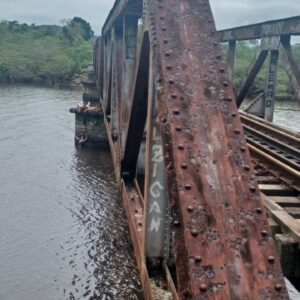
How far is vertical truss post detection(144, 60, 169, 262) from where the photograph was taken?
11.6ft

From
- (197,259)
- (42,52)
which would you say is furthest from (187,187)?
(42,52)

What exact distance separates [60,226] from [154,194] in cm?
567

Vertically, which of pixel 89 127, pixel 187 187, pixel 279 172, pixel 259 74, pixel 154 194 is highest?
pixel 187 187

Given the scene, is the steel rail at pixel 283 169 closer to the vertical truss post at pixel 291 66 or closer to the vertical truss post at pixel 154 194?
the vertical truss post at pixel 291 66


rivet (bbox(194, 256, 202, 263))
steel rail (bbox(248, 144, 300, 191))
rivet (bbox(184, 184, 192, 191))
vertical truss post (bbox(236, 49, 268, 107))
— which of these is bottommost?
steel rail (bbox(248, 144, 300, 191))

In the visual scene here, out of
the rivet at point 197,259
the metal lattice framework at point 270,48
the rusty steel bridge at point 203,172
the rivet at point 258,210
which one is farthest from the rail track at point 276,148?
the rivet at point 197,259

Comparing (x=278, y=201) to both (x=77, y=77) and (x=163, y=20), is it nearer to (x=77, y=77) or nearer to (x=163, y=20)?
(x=163, y=20)

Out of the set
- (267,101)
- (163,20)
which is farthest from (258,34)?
(163,20)

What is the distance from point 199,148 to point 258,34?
6.76m

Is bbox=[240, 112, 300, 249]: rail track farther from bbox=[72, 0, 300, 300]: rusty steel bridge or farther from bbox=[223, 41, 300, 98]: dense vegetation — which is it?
bbox=[223, 41, 300, 98]: dense vegetation

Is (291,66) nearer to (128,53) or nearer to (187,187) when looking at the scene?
(128,53)

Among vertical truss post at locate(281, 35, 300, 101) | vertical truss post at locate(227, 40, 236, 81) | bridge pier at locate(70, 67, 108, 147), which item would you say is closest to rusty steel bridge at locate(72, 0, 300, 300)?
vertical truss post at locate(281, 35, 300, 101)

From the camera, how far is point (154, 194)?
158 inches

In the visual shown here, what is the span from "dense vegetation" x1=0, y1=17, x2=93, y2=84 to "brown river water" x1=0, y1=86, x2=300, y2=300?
106 feet
